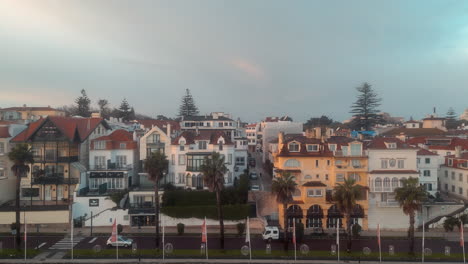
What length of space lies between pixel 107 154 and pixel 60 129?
7.17 meters

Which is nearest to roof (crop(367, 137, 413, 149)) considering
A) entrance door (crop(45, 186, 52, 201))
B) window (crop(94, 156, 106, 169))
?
window (crop(94, 156, 106, 169))

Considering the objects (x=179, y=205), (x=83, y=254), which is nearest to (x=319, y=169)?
(x=179, y=205)

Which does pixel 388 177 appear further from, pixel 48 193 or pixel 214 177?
pixel 48 193

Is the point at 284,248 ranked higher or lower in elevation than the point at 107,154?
lower

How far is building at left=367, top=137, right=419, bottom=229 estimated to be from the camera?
141 ft

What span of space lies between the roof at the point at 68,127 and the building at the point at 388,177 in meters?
39.8

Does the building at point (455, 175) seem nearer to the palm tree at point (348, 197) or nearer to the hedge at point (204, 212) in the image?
the palm tree at point (348, 197)

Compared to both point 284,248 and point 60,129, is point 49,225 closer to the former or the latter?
point 60,129

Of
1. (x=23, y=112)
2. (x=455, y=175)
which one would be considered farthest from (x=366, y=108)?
(x=23, y=112)

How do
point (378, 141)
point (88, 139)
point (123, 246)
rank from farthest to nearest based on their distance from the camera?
point (88, 139) → point (378, 141) → point (123, 246)

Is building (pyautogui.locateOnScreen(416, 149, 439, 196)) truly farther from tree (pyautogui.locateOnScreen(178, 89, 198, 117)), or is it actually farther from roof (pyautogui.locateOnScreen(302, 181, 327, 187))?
tree (pyautogui.locateOnScreen(178, 89, 198, 117))

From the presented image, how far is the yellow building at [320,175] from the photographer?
141ft

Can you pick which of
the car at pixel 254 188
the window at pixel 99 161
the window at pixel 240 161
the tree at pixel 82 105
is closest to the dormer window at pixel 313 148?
the car at pixel 254 188

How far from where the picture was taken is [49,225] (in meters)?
42.4
